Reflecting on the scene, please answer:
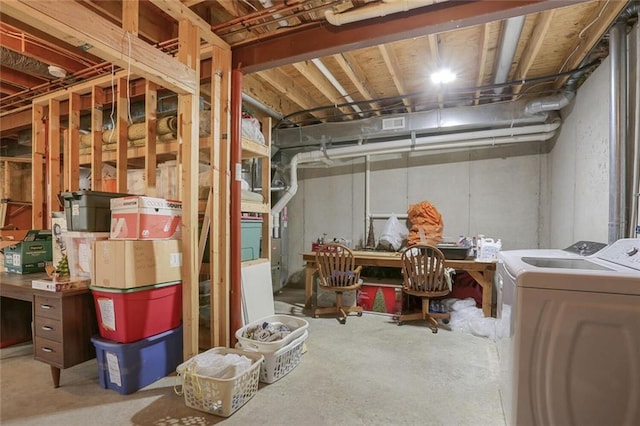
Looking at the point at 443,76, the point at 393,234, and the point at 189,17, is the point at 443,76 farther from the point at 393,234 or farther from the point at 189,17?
the point at 189,17

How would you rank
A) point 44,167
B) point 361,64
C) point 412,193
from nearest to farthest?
point 361,64
point 44,167
point 412,193

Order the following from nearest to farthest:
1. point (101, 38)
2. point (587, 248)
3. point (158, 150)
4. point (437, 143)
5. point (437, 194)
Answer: point (101, 38) → point (587, 248) → point (158, 150) → point (437, 143) → point (437, 194)

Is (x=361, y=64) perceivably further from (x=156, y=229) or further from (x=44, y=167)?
(x=44, y=167)

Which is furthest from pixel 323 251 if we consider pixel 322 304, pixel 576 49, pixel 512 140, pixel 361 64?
pixel 576 49

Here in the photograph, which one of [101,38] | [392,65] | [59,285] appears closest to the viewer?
[101,38]

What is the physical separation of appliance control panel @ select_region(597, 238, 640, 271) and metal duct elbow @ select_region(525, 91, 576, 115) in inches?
88.2

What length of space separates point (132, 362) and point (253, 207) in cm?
150

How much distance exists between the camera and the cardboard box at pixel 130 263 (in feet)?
6.52

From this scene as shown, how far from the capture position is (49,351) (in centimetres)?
207

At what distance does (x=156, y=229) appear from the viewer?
7.22 feet

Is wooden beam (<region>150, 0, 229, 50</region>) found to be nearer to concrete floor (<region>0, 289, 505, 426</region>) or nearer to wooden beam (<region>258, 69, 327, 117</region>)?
wooden beam (<region>258, 69, 327, 117</region>)

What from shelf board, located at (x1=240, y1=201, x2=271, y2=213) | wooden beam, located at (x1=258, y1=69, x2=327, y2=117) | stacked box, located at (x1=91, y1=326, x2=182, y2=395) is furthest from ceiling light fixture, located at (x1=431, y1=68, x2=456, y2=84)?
stacked box, located at (x1=91, y1=326, x2=182, y2=395)

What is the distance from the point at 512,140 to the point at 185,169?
146 inches

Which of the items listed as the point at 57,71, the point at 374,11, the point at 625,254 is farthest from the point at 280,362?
the point at 57,71
